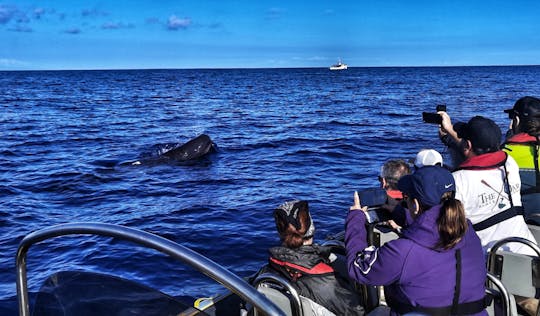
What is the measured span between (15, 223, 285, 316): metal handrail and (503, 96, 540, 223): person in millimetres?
4903

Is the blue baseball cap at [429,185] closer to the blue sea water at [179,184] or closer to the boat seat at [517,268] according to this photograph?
the boat seat at [517,268]

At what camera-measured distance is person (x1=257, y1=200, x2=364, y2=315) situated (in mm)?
3744

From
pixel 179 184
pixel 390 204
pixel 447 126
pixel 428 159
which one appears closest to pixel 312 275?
pixel 390 204

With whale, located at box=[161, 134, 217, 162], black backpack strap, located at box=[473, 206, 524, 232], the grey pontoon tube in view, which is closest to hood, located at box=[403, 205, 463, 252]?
the grey pontoon tube

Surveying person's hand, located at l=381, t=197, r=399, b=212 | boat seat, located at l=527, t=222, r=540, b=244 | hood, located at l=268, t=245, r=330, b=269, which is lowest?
boat seat, located at l=527, t=222, r=540, b=244

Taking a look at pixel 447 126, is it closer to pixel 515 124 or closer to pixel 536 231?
pixel 515 124

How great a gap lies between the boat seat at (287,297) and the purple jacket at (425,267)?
0.43m

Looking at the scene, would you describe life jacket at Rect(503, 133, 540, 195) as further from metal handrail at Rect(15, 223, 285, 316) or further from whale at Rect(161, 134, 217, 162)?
whale at Rect(161, 134, 217, 162)

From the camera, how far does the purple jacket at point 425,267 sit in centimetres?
330

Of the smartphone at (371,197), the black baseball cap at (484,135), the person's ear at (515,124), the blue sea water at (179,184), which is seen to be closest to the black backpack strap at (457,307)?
the smartphone at (371,197)

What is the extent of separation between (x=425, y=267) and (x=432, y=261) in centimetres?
6

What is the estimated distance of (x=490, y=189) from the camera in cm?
471

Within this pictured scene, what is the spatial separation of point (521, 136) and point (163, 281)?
5.98 metres

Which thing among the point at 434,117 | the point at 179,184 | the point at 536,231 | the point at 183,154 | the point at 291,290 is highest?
the point at 434,117
